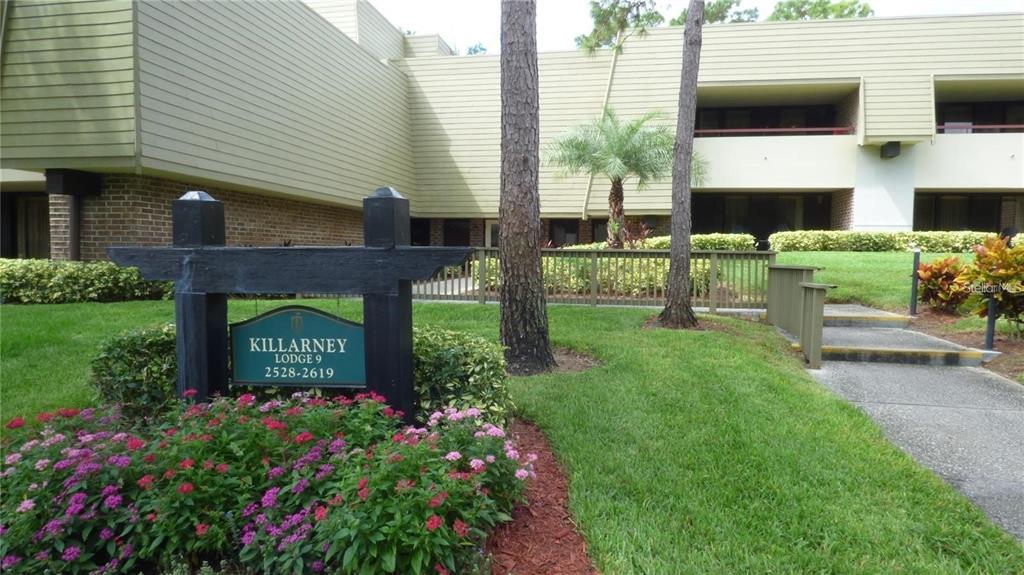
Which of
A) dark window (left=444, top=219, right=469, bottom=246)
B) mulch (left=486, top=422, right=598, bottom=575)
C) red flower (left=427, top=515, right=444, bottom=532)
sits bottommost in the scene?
mulch (left=486, top=422, right=598, bottom=575)

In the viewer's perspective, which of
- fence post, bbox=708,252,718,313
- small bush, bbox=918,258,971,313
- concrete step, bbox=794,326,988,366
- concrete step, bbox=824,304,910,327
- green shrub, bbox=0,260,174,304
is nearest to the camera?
concrete step, bbox=794,326,988,366

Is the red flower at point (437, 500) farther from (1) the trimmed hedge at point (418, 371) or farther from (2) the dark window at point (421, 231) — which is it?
(2) the dark window at point (421, 231)

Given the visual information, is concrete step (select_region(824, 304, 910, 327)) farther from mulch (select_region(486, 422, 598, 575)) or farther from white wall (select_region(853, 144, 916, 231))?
white wall (select_region(853, 144, 916, 231))

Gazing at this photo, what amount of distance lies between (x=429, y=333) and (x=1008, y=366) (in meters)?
6.10

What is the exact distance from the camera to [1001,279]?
267 inches

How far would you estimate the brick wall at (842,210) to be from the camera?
17.7m

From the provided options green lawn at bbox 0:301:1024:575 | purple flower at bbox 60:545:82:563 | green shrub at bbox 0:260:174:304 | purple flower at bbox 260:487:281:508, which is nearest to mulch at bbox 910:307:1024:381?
green lawn at bbox 0:301:1024:575

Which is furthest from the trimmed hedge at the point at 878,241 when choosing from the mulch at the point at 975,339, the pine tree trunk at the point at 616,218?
the mulch at the point at 975,339

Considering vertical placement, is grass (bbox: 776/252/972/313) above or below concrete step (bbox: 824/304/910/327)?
above

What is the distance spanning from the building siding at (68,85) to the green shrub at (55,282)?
158cm

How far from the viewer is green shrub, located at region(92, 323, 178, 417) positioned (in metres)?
3.78

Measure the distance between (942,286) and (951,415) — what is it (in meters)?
4.95

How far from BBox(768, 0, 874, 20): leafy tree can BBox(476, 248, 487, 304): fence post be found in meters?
31.3

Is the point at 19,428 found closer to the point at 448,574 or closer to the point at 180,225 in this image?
the point at 180,225
